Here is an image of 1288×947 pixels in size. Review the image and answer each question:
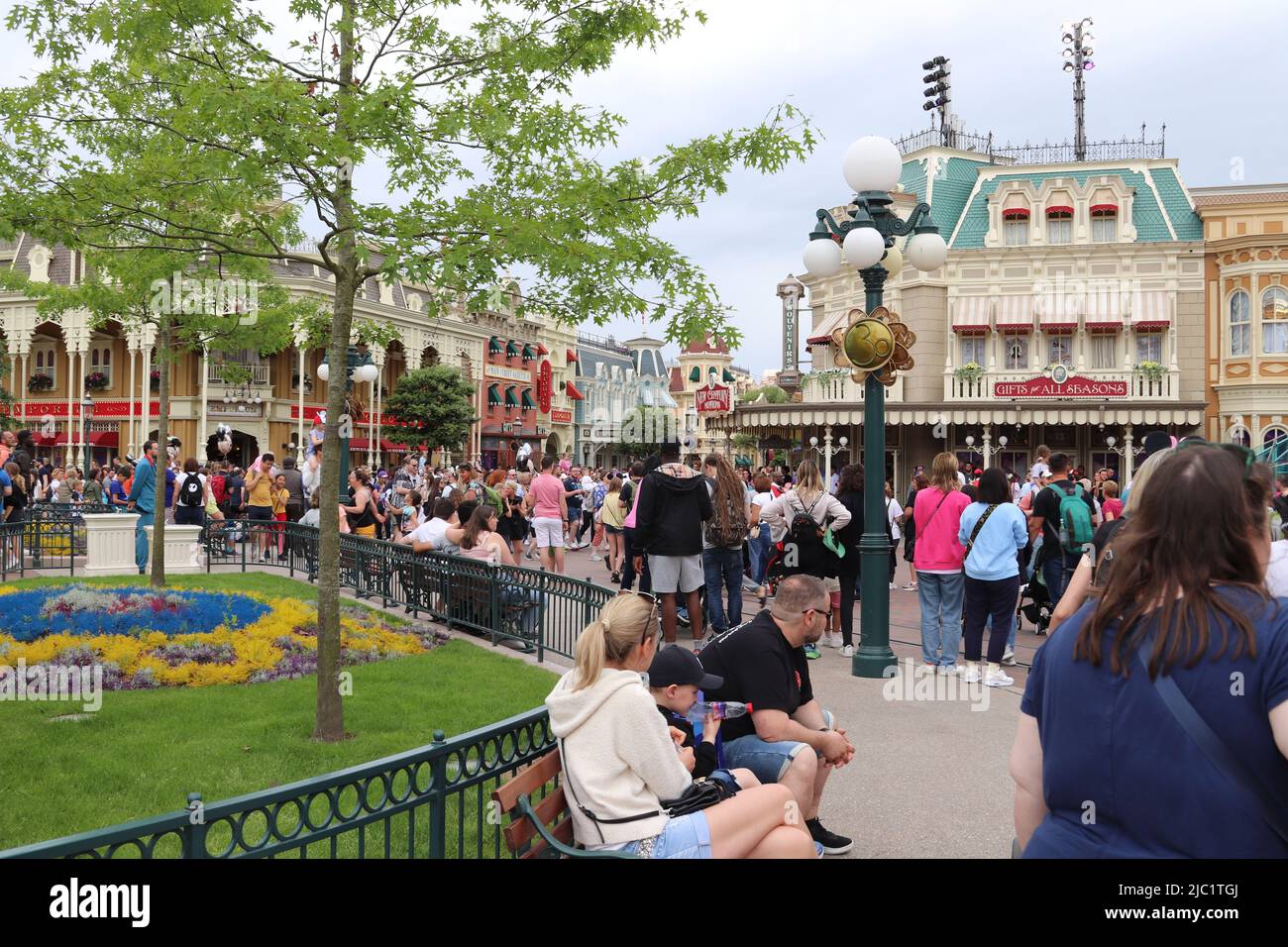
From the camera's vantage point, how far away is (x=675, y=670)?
14.1 ft

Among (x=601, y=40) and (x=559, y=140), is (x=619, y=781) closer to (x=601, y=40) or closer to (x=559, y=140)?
(x=559, y=140)

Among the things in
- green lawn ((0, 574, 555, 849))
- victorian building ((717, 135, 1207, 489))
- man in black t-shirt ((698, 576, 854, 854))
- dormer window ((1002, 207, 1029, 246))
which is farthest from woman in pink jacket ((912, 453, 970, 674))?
dormer window ((1002, 207, 1029, 246))

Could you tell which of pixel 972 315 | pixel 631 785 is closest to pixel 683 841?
pixel 631 785

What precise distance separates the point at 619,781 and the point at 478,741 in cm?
62

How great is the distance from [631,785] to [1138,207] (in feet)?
122

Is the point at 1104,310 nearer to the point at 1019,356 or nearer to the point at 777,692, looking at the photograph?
the point at 1019,356

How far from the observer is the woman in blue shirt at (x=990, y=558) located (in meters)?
8.68

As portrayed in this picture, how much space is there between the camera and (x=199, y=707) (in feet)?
24.6

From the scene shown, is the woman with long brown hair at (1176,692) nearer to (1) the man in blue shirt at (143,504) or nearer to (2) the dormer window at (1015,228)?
(1) the man in blue shirt at (143,504)

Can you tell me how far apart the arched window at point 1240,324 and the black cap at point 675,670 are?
35.1 metres

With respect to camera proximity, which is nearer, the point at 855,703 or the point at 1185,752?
the point at 1185,752

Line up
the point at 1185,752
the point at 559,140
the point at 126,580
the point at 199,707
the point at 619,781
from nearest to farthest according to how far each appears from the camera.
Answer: the point at 1185,752 → the point at 619,781 → the point at 559,140 → the point at 199,707 → the point at 126,580
